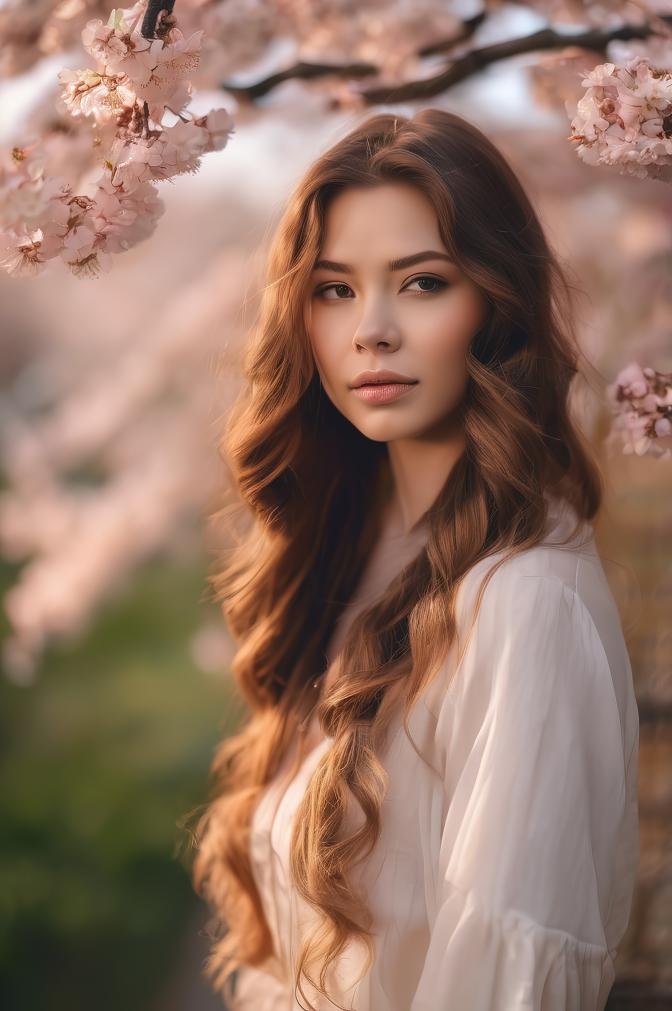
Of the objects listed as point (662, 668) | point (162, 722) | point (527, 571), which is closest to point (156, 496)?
point (162, 722)

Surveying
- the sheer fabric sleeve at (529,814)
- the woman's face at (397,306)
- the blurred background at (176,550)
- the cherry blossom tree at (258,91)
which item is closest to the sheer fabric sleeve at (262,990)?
the blurred background at (176,550)

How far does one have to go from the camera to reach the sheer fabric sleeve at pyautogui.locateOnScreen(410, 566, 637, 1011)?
111cm

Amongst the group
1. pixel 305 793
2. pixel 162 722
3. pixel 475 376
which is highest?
pixel 475 376

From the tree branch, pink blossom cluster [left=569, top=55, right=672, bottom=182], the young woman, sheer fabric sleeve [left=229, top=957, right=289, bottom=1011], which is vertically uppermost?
the tree branch

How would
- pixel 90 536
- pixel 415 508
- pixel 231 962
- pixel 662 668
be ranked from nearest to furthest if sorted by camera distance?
1. pixel 415 508
2. pixel 231 962
3. pixel 662 668
4. pixel 90 536

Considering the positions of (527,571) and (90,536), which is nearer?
(527,571)

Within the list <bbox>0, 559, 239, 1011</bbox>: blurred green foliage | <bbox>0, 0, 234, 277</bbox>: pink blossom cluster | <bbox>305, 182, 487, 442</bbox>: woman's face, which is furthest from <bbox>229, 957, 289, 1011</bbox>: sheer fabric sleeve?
<bbox>0, 0, 234, 277</bbox>: pink blossom cluster

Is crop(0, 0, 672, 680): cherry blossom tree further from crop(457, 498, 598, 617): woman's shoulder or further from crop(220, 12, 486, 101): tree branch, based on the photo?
crop(457, 498, 598, 617): woman's shoulder

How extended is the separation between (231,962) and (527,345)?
1.12 m

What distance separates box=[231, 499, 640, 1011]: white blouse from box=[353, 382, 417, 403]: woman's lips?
250 mm

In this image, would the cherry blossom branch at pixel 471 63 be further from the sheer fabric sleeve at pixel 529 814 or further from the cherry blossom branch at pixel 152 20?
the sheer fabric sleeve at pixel 529 814

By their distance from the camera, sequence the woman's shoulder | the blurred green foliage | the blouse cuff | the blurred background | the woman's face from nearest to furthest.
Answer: the blouse cuff < the woman's shoulder < the woman's face < the blurred background < the blurred green foliage

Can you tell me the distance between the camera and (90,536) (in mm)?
3789

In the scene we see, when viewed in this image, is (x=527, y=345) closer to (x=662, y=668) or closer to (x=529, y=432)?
(x=529, y=432)
